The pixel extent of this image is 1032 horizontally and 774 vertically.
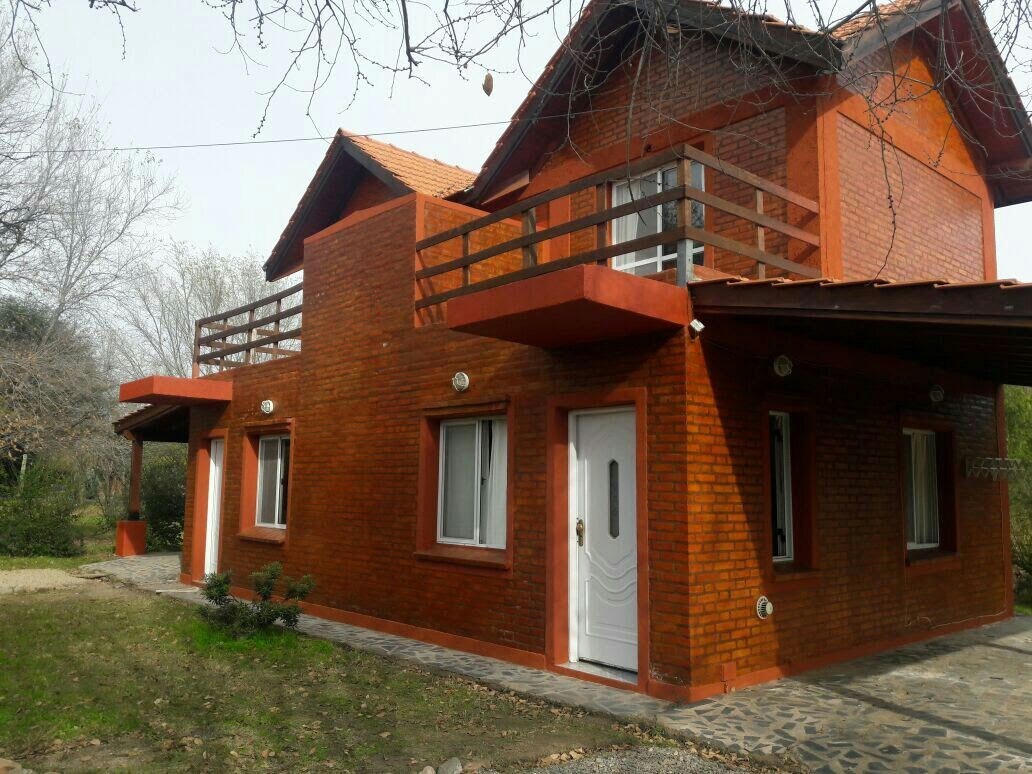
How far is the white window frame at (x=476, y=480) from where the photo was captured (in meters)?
8.39

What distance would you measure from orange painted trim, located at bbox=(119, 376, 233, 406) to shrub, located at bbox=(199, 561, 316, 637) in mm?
4761

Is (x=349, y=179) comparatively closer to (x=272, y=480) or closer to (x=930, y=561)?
(x=272, y=480)

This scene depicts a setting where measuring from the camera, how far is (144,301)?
3322 cm

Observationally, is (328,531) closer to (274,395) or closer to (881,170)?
(274,395)

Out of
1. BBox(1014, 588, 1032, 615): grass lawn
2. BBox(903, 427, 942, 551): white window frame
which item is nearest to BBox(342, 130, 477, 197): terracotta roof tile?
BBox(903, 427, 942, 551): white window frame

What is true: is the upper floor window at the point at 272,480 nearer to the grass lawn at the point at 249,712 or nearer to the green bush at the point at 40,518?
the grass lawn at the point at 249,712

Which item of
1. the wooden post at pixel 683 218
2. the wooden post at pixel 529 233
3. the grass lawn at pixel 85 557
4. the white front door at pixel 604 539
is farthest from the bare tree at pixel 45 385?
the wooden post at pixel 683 218

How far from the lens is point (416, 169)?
1221 cm

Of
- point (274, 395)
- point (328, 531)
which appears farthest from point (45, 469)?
point (328, 531)

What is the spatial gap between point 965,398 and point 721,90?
4.84 m

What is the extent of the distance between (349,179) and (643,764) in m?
10.3

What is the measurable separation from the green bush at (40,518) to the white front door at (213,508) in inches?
262

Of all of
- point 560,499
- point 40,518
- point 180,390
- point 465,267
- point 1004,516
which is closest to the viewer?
point 560,499

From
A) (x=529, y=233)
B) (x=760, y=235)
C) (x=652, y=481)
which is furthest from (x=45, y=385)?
(x=760, y=235)
